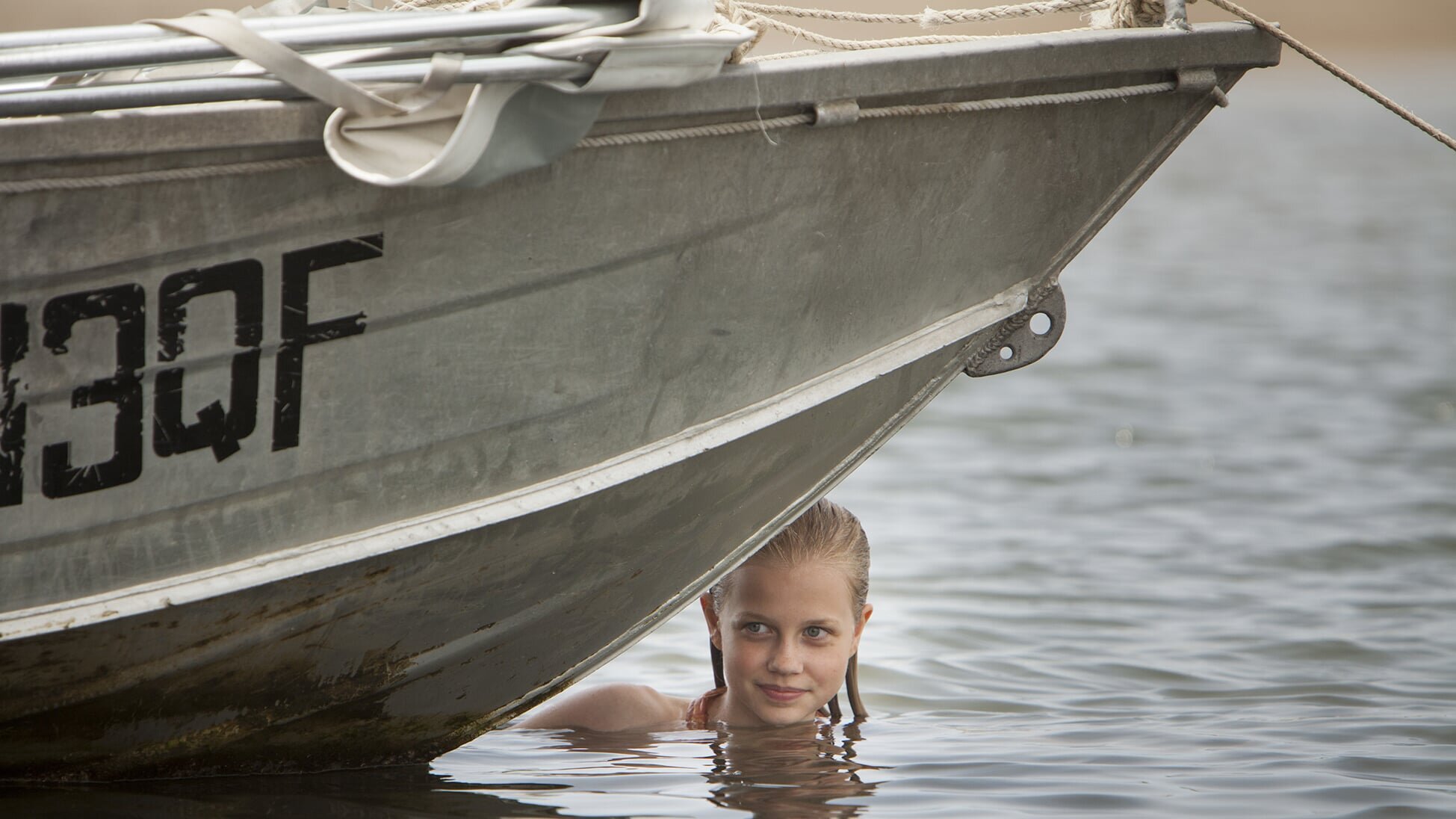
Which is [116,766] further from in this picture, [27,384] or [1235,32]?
[1235,32]

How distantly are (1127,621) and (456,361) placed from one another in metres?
3.75

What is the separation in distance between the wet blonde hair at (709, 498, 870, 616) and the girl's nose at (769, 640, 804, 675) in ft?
0.63

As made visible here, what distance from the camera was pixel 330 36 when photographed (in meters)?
2.46

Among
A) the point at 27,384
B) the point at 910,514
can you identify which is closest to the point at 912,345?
the point at 27,384

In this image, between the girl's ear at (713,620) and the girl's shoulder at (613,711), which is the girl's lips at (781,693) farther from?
the girl's shoulder at (613,711)

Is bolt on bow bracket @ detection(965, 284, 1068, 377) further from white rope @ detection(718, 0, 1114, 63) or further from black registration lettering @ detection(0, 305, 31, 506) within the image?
black registration lettering @ detection(0, 305, 31, 506)

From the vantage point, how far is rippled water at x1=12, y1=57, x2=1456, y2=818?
358 centimetres

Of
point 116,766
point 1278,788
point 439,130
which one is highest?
point 439,130

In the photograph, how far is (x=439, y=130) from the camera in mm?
2438

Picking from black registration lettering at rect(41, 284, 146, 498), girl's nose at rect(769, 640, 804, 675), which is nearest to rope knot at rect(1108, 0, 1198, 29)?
girl's nose at rect(769, 640, 804, 675)

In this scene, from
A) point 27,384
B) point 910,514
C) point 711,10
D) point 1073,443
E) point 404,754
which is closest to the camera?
point 27,384

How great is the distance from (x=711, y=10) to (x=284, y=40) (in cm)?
68

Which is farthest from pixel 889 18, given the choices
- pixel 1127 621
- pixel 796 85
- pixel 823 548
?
pixel 1127 621

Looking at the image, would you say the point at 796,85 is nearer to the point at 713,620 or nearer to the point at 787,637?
the point at 787,637
